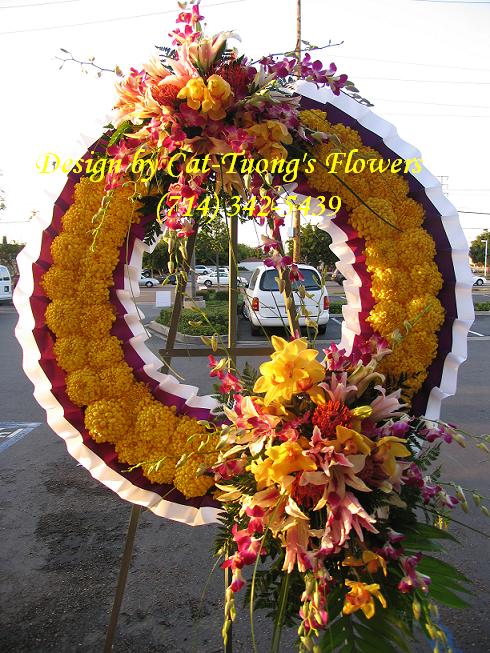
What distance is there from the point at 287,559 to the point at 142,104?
4.66ft

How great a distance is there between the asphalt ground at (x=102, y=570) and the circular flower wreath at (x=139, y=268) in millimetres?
653

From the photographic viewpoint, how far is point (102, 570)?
3.13m

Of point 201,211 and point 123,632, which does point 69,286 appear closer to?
point 201,211

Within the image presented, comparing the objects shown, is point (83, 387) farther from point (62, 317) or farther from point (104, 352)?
point (62, 317)

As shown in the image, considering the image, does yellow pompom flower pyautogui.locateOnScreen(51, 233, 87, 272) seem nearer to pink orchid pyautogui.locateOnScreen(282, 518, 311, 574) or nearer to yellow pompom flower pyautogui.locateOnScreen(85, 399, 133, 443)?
yellow pompom flower pyautogui.locateOnScreen(85, 399, 133, 443)

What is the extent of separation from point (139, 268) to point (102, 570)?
183cm

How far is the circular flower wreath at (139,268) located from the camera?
1973mm

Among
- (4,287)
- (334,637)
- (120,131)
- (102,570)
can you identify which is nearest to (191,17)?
(120,131)

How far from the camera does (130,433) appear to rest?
2078 millimetres

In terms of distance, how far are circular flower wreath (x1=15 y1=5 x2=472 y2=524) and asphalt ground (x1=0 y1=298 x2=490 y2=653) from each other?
0.65 meters

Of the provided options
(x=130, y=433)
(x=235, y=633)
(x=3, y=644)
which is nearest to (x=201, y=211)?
(x=130, y=433)

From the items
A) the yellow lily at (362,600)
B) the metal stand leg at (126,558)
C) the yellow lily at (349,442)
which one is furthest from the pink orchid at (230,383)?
the metal stand leg at (126,558)

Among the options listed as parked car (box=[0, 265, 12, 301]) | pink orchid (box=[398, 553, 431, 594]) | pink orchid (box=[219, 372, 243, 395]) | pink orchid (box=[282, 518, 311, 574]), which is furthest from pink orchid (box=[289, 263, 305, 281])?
parked car (box=[0, 265, 12, 301])

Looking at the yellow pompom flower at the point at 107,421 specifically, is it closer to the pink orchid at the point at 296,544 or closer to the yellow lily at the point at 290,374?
the yellow lily at the point at 290,374
